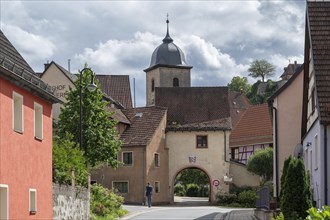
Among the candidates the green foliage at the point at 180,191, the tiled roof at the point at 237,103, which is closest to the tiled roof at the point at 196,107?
the green foliage at the point at 180,191

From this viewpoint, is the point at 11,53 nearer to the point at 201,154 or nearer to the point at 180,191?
the point at 201,154

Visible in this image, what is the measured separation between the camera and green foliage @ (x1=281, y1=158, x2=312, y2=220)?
2180 centimetres

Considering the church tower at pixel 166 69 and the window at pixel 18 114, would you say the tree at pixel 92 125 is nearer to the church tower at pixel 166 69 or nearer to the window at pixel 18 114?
the window at pixel 18 114

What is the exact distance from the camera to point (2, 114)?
1856cm

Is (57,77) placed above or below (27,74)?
above

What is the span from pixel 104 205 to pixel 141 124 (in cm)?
2253

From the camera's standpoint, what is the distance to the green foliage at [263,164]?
56.1m

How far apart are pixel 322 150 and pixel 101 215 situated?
13688 mm

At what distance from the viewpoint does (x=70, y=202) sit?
2692cm

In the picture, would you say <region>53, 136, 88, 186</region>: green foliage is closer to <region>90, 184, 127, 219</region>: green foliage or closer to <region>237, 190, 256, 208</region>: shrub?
<region>90, 184, 127, 219</region>: green foliage

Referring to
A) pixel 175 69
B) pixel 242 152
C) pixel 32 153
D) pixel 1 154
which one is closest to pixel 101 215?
pixel 32 153

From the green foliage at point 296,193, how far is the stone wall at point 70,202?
Answer: 314 inches

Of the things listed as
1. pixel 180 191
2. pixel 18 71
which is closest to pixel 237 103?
pixel 180 191

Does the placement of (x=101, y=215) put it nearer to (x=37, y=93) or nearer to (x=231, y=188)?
(x=37, y=93)
